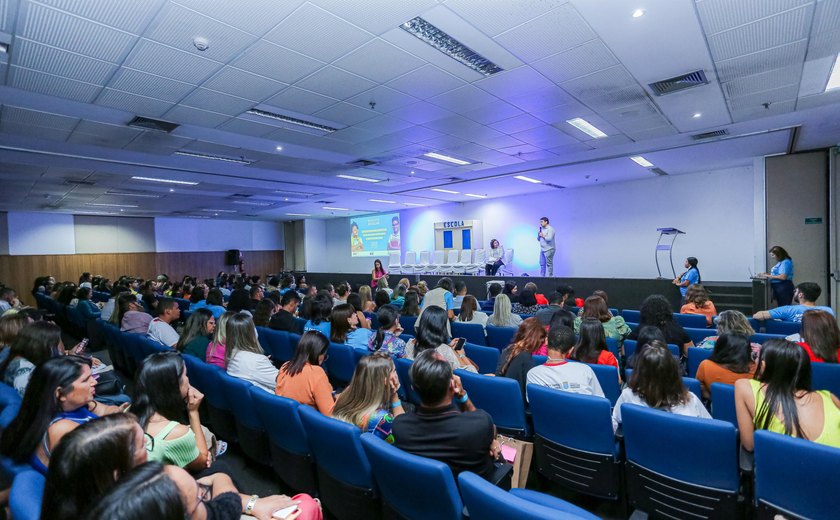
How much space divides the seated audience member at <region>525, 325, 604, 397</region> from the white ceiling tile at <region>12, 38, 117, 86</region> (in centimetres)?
477

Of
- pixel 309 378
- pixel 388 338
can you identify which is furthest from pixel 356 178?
pixel 309 378

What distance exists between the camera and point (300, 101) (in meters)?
4.88

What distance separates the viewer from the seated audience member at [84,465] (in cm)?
109

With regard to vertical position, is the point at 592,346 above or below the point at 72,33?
below

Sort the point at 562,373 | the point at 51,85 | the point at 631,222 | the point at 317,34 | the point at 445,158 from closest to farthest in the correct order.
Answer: the point at 562,373, the point at 317,34, the point at 51,85, the point at 445,158, the point at 631,222

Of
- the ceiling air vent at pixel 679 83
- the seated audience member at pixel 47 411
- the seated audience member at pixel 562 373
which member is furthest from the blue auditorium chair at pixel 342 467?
the ceiling air vent at pixel 679 83

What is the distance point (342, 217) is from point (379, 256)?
2955mm

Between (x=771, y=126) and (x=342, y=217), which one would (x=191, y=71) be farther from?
(x=342, y=217)

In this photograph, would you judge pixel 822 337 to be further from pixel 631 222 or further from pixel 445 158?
pixel 631 222

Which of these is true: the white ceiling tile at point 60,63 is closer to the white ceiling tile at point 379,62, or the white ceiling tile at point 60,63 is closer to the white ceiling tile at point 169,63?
the white ceiling tile at point 169,63

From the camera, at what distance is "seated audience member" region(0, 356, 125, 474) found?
1684mm

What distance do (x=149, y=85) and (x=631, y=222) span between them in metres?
12.0

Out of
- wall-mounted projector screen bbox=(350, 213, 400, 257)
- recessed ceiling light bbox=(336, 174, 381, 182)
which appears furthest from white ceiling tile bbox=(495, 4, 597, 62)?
wall-mounted projector screen bbox=(350, 213, 400, 257)

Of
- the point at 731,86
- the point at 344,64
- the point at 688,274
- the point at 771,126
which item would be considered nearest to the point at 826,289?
the point at 688,274
